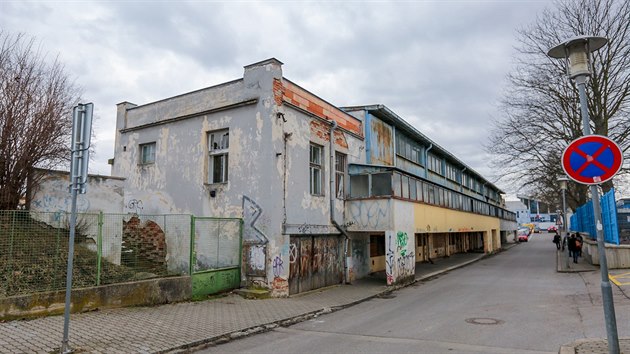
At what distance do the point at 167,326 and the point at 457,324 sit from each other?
616cm

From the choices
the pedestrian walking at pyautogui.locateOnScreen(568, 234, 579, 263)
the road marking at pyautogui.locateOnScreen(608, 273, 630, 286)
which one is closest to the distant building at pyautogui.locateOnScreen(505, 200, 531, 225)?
the pedestrian walking at pyautogui.locateOnScreen(568, 234, 579, 263)

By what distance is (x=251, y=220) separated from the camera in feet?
44.9

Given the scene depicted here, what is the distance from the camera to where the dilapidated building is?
13.6 meters

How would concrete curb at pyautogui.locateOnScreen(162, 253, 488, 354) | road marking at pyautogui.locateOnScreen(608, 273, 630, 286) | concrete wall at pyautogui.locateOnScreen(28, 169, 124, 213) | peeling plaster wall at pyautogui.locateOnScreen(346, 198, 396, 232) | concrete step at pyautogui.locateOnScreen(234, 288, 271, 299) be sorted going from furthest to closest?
peeling plaster wall at pyautogui.locateOnScreen(346, 198, 396, 232) < road marking at pyautogui.locateOnScreen(608, 273, 630, 286) < concrete step at pyautogui.locateOnScreen(234, 288, 271, 299) < concrete wall at pyautogui.locateOnScreen(28, 169, 124, 213) < concrete curb at pyautogui.locateOnScreen(162, 253, 488, 354)

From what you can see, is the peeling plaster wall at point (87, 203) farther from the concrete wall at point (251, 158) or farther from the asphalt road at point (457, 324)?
the asphalt road at point (457, 324)

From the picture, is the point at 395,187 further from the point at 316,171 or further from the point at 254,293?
the point at 254,293

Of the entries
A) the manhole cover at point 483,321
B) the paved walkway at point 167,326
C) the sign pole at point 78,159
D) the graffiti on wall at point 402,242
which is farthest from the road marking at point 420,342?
the graffiti on wall at point 402,242

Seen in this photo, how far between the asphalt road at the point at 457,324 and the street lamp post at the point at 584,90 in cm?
170

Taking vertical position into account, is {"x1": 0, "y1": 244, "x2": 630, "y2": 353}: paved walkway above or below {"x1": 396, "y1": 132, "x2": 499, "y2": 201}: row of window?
below

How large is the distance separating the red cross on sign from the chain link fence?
31.7ft

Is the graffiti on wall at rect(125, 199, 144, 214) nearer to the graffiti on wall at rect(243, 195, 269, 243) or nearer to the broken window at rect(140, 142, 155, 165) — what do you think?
the broken window at rect(140, 142, 155, 165)

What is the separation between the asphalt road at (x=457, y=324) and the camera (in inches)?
292

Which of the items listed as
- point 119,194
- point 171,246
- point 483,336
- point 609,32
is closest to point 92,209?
point 119,194

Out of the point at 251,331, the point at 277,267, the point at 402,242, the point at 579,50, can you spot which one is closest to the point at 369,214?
the point at 402,242
